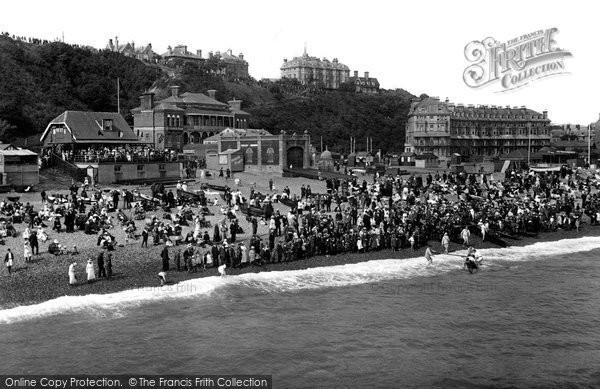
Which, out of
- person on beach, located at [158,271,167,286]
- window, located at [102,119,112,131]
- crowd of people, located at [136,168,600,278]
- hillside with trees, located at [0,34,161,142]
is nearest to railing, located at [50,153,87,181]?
window, located at [102,119,112,131]

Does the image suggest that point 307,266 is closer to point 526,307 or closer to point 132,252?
point 132,252

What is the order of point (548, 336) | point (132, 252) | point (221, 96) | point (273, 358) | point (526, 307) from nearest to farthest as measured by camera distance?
1. point (273, 358)
2. point (548, 336)
3. point (526, 307)
4. point (132, 252)
5. point (221, 96)

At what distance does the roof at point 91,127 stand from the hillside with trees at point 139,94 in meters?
21.4

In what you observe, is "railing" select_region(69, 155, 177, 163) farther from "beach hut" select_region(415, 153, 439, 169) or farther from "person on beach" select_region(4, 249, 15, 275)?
"beach hut" select_region(415, 153, 439, 169)

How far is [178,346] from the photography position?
996 inches

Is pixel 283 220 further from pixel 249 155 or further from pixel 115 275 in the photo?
pixel 249 155

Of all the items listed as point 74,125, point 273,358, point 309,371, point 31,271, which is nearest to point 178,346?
point 273,358

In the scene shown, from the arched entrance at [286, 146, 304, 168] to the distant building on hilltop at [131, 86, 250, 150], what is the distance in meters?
21.7

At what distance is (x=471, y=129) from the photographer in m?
116

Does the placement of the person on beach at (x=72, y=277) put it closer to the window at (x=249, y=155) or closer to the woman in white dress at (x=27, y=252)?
the woman in white dress at (x=27, y=252)

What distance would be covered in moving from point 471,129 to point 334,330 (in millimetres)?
94288

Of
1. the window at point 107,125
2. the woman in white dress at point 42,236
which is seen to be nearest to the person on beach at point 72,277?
the woman in white dress at point 42,236

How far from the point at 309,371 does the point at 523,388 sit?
24.3 feet

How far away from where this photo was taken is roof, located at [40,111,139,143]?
6150 cm
